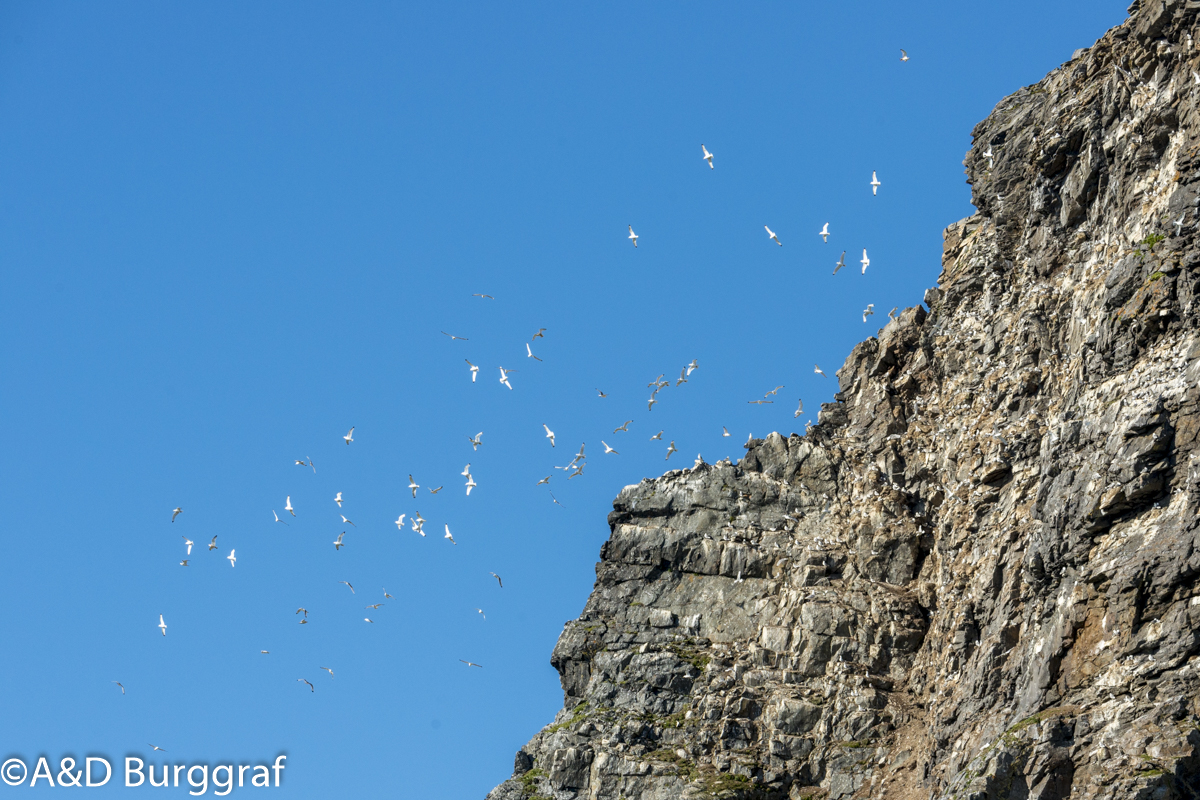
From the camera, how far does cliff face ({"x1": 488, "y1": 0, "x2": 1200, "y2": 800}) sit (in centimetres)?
7081

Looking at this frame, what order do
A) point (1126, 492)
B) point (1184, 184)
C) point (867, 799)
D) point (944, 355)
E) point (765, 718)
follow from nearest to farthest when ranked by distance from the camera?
point (1126, 492)
point (1184, 184)
point (867, 799)
point (765, 718)
point (944, 355)

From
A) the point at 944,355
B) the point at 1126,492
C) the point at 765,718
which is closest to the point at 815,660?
the point at 765,718

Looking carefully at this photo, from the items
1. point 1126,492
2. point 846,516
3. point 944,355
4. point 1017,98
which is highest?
point 1017,98

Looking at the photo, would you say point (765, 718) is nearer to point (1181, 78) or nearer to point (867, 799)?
point (867, 799)

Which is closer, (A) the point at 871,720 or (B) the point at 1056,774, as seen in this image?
(B) the point at 1056,774

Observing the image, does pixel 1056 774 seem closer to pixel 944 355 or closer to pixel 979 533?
pixel 979 533

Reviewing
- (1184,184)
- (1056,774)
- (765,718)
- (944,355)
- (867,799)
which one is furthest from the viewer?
(944,355)

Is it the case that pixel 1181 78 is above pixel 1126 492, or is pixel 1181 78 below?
above

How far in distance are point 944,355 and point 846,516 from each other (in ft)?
36.7

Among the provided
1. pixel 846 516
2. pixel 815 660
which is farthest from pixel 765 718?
pixel 846 516

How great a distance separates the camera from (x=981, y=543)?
87.4m

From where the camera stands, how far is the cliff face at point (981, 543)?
7081 cm

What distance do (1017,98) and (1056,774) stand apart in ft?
163

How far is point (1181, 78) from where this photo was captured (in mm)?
83375
